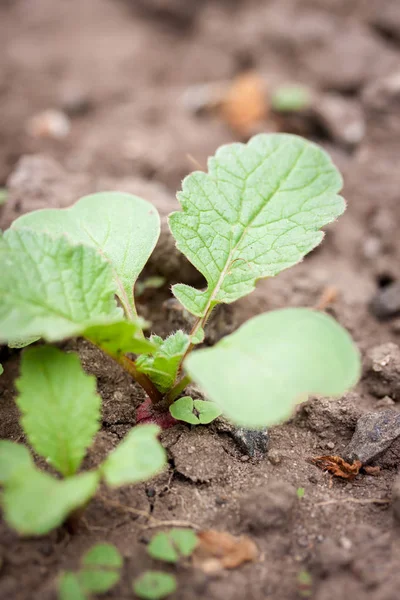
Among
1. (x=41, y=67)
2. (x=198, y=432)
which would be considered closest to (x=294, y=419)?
(x=198, y=432)

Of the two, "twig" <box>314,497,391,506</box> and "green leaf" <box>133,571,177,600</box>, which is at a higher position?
"twig" <box>314,497,391,506</box>

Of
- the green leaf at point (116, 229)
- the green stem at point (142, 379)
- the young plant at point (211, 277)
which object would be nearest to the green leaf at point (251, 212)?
the young plant at point (211, 277)

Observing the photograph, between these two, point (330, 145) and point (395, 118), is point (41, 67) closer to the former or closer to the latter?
point (330, 145)

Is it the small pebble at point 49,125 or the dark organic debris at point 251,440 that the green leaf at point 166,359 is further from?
the small pebble at point 49,125

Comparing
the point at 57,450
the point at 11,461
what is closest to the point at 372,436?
the point at 57,450

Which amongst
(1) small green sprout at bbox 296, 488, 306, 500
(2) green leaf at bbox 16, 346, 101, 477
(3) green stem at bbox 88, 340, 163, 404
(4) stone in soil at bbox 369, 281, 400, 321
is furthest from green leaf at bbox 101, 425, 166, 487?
(4) stone in soil at bbox 369, 281, 400, 321

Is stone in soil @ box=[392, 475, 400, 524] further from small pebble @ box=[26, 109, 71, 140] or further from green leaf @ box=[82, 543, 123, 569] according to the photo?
small pebble @ box=[26, 109, 71, 140]
